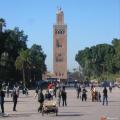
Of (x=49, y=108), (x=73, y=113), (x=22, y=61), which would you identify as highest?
(x=22, y=61)

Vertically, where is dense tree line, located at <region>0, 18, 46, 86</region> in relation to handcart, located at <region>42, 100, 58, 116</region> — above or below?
above

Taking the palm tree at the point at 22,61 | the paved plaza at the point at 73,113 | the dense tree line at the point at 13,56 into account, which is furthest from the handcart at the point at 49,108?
the palm tree at the point at 22,61

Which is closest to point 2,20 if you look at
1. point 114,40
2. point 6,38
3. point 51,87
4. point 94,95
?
point 6,38

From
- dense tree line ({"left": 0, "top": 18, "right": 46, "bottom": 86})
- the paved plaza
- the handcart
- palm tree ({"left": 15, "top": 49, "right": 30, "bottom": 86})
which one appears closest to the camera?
the paved plaza

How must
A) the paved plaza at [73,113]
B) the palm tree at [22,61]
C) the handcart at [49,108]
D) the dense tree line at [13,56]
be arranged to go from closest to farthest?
the paved plaza at [73,113] → the handcart at [49,108] → the dense tree line at [13,56] → the palm tree at [22,61]

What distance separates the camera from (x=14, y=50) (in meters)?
123

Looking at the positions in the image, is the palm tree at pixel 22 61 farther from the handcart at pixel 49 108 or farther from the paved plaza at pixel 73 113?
the handcart at pixel 49 108

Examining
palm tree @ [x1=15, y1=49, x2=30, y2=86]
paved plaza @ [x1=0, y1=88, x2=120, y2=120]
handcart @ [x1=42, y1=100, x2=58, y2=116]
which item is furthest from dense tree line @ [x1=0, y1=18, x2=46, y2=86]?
handcart @ [x1=42, y1=100, x2=58, y2=116]

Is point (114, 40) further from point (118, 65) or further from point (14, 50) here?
point (14, 50)

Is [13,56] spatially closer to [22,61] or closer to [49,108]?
[22,61]

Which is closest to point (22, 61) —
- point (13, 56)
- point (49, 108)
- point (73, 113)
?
point (13, 56)

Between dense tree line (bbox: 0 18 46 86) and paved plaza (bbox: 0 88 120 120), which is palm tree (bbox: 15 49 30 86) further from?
paved plaza (bbox: 0 88 120 120)

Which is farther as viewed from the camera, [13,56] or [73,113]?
[13,56]

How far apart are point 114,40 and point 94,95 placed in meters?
145
